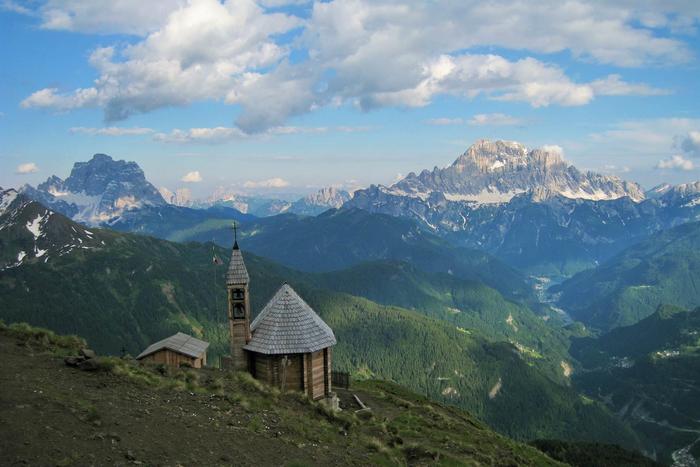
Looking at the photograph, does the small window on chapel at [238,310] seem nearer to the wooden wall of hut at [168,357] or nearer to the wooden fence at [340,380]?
the wooden wall of hut at [168,357]

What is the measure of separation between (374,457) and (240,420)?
801cm

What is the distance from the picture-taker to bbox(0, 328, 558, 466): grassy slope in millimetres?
22117

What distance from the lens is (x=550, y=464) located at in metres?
58.3

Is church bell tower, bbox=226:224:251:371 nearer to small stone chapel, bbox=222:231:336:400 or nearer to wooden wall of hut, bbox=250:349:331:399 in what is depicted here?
small stone chapel, bbox=222:231:336:400

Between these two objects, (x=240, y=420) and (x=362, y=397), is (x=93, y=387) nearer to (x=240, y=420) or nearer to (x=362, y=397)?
(x=240, y=420)

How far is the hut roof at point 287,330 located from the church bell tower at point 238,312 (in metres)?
0.90

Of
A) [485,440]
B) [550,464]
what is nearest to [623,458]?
[550,464]

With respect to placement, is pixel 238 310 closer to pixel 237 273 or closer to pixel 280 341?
pixel 237 273

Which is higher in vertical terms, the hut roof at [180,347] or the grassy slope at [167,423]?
the grassy slope at [167,423]

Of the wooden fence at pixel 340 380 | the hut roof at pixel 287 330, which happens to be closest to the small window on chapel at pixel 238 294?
the hut roof at pixel 287 330

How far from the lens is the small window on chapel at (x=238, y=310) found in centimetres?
4807

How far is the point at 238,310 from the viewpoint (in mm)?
48312

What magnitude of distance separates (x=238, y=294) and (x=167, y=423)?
21592 mm

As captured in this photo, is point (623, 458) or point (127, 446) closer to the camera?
point (127, 446)
